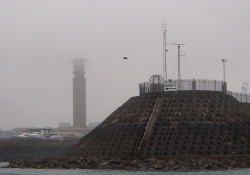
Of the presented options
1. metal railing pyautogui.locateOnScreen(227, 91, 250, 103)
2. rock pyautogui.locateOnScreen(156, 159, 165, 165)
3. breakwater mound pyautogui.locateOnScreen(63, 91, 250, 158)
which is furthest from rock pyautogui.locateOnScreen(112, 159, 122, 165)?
metal railing pyautogui.locateOnScreen(227, 91, 250, 103)

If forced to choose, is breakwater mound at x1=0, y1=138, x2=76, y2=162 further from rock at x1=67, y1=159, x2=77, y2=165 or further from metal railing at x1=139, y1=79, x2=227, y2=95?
rock at x1=67, y1=159, x2=77, y2=165

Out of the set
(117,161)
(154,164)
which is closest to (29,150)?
(117,161)

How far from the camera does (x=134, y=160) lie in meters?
89.1

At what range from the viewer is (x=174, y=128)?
9562 centimetres

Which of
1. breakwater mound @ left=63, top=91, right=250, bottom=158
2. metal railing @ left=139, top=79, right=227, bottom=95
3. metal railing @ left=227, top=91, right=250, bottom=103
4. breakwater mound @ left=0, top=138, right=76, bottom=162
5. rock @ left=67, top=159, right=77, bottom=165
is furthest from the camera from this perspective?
breakwater mound @ left=0, top=138, right=76, bottom=162

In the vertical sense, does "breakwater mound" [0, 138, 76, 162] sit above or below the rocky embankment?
below

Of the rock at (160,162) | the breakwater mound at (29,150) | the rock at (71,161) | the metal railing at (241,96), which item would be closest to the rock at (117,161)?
the rock at (160,162)

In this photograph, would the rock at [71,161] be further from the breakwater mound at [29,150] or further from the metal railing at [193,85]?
the breakwater mound at [29,150]

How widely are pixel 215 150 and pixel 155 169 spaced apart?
9576 millimetres

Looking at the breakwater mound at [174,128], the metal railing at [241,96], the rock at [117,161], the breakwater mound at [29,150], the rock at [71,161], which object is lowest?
the breakwater mound at [29,150]

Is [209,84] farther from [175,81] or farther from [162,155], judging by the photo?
[162,155]

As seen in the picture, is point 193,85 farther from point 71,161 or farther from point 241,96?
point 71,161

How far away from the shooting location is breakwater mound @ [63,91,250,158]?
92000 millimetres

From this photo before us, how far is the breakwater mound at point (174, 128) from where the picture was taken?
92.0 meters
